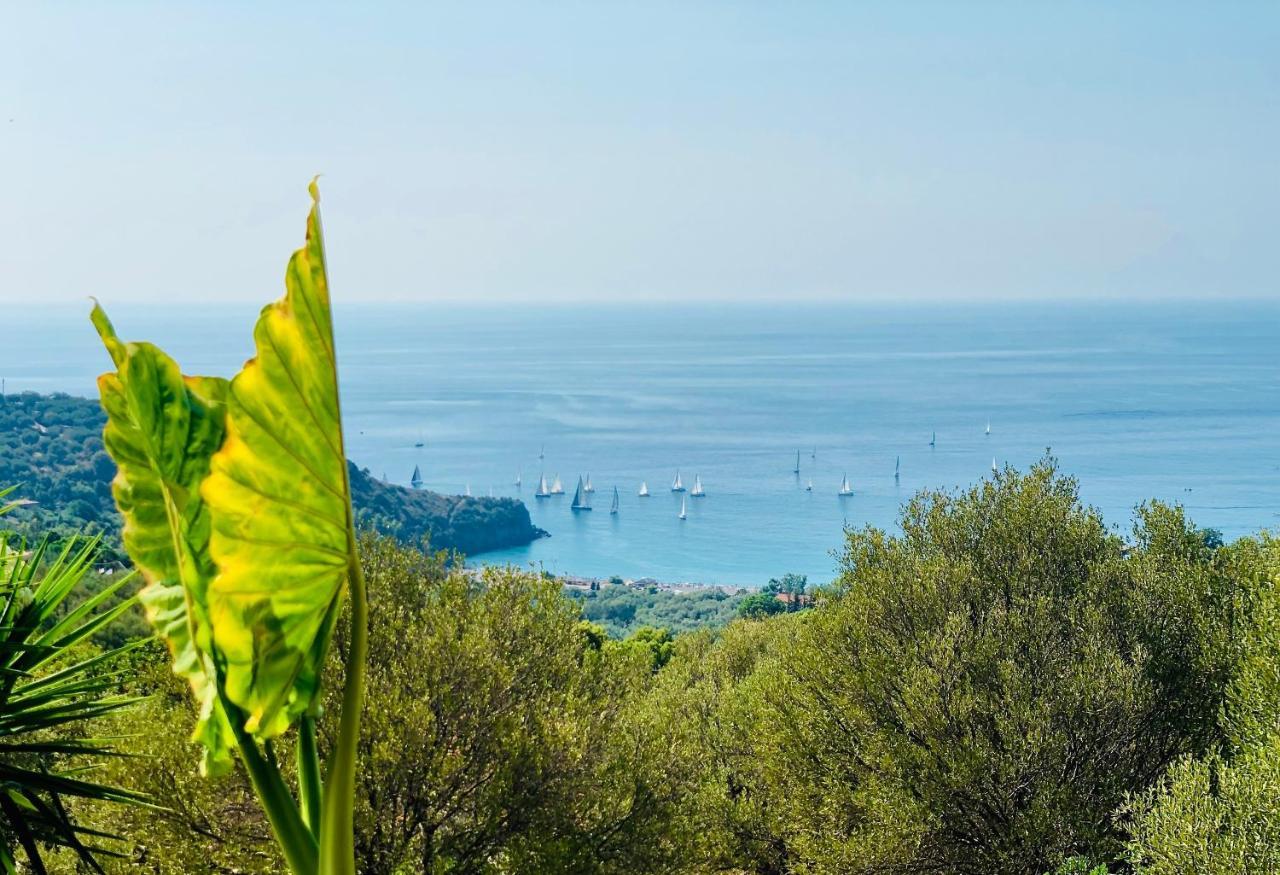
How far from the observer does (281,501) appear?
5.25ft

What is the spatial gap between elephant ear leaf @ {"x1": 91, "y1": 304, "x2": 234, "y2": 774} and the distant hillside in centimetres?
4984

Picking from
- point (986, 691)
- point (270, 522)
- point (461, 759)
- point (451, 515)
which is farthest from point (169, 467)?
point (451, 515)

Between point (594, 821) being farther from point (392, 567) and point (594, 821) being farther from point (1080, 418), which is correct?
point (1080, 418)

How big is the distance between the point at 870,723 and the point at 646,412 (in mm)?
148701

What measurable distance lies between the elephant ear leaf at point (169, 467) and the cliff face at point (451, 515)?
263ft

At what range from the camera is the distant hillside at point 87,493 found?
6162 centimetres

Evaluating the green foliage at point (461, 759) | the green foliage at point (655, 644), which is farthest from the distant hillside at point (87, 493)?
the green foliage at point (461, 759)

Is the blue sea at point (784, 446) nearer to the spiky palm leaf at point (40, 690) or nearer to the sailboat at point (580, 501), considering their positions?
the sailboat at point (580, 501)

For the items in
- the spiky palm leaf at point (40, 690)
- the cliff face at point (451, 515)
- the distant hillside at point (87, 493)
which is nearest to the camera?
the spiky palm leaf at point (40, 690)

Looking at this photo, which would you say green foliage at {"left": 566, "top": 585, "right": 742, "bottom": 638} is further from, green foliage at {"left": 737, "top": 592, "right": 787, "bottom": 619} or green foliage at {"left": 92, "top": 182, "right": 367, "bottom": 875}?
green foliage at {"left": 92, "top": 182, "right": 367, "bottom": 875}

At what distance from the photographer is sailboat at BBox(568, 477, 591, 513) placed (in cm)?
11744

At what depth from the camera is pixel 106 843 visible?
1209 centimetres

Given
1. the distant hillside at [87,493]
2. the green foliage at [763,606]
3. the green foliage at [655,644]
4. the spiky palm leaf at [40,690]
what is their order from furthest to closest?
the distant hillside at [87,493] < the green foliage at [763,606] < the green foliage at [655,644] < the spiky palm leaf at [40,690]

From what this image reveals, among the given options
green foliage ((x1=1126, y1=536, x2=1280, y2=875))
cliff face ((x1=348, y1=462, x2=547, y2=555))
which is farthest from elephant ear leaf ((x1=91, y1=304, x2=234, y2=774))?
cliff face ((x1=348, y1=462, x2=547, y2=555))
